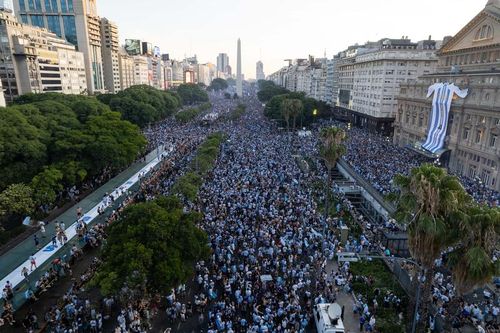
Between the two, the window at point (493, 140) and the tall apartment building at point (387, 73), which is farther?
the tall apartment building at point (387, 73)

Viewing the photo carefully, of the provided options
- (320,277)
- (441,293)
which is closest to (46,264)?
(320,277)

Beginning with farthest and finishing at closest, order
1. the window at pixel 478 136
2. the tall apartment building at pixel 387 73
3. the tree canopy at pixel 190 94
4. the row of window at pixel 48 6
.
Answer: the tree canopy at pixel 190 94 < the row of window at pixel 48 6 < the tall apartment building at pixel 387 73 < the window at pixel 478 136

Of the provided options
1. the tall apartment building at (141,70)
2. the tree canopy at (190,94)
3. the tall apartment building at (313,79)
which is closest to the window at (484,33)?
the tall apartment building at (313,79)

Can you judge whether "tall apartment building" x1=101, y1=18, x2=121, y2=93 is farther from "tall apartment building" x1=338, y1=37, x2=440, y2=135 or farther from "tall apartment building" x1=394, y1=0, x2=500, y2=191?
"tall apartment building" x1=394, y1=0, x2=500, y2=191

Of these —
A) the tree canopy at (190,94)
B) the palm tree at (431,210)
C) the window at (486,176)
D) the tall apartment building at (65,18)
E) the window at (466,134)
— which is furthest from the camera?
the tree canopy at (190,94)

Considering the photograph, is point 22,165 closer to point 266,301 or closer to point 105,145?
point 105,145

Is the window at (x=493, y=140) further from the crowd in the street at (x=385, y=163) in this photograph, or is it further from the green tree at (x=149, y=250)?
the green tree at (x=149, y=250)

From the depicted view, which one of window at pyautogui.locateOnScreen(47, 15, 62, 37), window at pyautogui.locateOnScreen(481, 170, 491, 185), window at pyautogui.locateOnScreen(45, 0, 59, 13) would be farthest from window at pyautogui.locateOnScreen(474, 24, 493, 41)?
window at pyautogui.locateOnScreen(45, 0, 59, 13)
